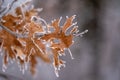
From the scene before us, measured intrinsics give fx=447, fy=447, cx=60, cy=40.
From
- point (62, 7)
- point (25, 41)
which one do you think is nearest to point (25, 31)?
point (25, 41)

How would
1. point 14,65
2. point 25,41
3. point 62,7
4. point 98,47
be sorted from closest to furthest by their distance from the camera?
point 25,41 < point 14,65 < point 62,7 < point 98,47

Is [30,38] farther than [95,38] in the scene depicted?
No

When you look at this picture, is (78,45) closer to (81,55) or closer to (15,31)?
(81,55)

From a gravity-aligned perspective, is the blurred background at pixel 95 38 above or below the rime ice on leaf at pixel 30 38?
above

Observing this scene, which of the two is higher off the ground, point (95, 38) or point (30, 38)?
point (95, 38)

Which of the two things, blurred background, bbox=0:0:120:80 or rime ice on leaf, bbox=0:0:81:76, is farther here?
blurred background, bbox=0:0:120:80

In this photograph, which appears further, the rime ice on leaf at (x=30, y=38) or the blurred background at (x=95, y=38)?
the blurred background at (x=95, y=38)

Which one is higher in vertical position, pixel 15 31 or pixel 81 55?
pixel 81 55

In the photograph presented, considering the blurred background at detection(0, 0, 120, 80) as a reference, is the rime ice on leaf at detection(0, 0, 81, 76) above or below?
below
